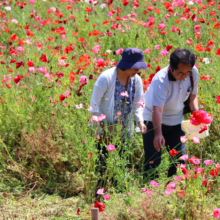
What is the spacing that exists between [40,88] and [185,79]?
1.60 metres

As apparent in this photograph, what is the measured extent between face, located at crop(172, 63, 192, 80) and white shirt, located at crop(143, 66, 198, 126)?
0.11m

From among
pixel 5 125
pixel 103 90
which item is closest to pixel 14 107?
pixel 5 125

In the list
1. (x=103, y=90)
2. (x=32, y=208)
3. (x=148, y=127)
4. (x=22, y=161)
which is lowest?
(x=32, y=208)

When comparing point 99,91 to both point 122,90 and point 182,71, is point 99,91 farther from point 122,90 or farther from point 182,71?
point 182,71

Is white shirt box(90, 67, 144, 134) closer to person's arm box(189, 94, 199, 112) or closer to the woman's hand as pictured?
the woman's hand

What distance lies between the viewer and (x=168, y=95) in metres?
2.65

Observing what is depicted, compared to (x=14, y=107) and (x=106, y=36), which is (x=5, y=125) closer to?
(x=14, y=107)

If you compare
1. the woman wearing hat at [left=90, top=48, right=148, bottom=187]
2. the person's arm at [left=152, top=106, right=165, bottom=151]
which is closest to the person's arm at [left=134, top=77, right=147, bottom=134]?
the woman wearing hat at [left=90, top=48, right=148, bottom=187]

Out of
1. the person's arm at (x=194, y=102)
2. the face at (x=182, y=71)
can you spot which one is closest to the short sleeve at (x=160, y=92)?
the face at (x=182, y=71)

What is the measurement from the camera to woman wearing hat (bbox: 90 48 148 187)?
2.58 meters

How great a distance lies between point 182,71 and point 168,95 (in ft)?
0.91

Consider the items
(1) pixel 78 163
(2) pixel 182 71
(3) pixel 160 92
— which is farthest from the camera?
(1) pixel 78 163

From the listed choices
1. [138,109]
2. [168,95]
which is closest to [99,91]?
[138,109]

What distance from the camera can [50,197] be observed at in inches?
114
